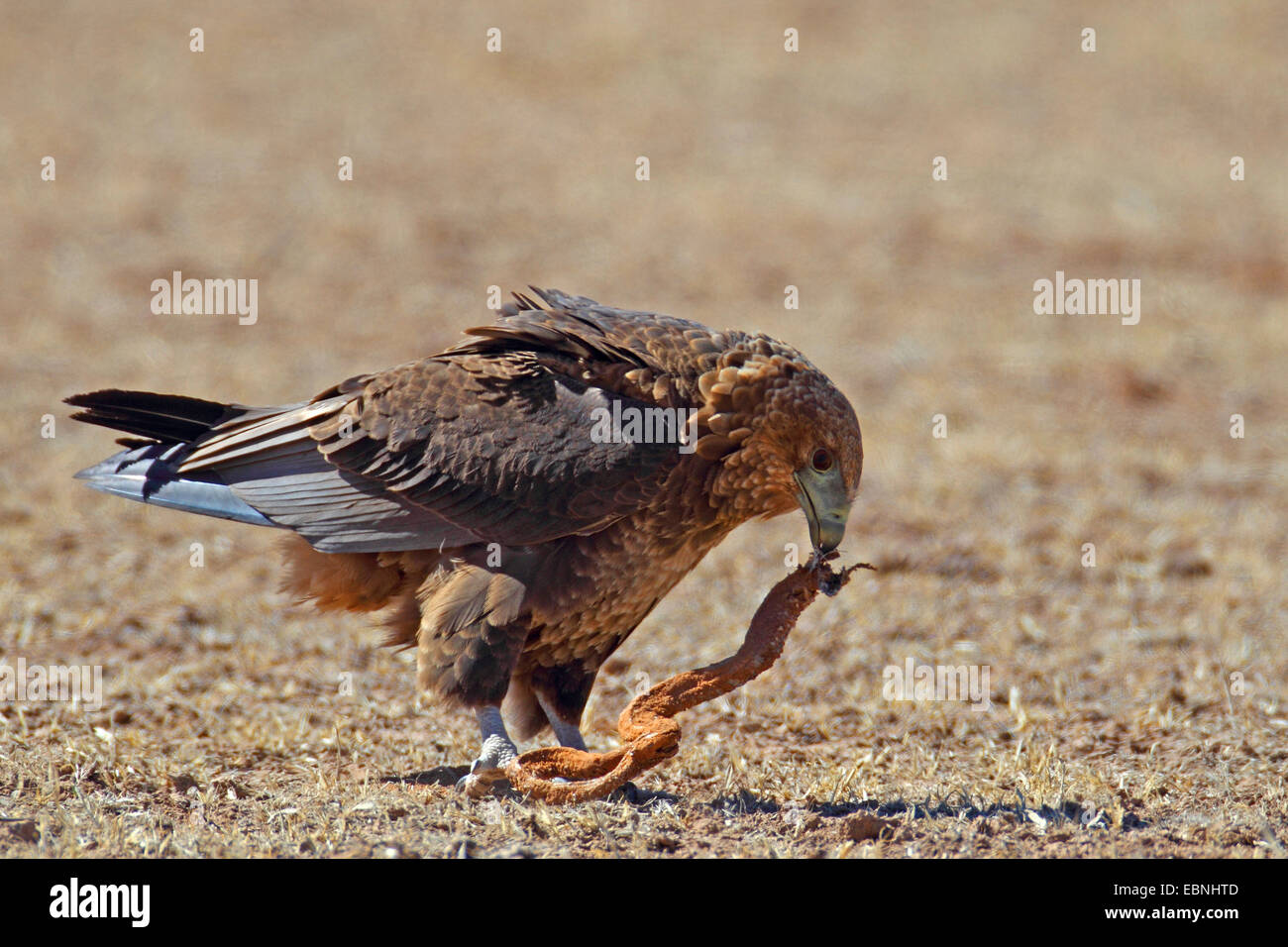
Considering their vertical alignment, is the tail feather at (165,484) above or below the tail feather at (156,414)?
below

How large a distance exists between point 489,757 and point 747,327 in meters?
6.31

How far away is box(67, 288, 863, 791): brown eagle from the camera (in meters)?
4.10

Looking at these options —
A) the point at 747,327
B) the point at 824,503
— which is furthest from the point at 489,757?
the point at 747,327

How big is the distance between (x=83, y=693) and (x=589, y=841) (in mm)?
2359

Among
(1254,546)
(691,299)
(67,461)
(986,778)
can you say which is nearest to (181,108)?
(691,299)

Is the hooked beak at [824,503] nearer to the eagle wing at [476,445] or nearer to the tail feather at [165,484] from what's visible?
the eagle wing at [476,445]

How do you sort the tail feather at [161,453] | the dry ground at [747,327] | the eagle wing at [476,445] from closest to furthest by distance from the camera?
1. the eagle wing at [476,445]
2. the dry ground at [747,327]
3. the tail feather at [161,453]

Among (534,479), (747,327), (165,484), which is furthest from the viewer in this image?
(747,327)

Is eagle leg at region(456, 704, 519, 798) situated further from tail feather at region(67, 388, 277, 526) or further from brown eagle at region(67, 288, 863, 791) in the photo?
tail feather at region(67, 388, 277, 526)

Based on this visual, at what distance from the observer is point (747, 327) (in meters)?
10.1

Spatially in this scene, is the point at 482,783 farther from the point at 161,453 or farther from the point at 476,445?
the point at 161,453

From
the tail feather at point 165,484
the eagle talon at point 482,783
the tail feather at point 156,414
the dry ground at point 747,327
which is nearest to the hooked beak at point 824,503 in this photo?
the dry ground at point 747,327

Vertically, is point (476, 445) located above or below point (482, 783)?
above

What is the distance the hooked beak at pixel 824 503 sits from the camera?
4121 mm
